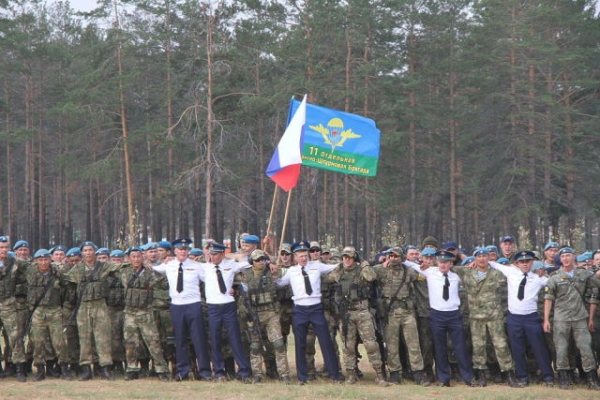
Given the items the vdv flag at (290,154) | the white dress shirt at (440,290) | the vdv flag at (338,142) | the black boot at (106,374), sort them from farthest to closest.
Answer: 1. the vdv flag at (338,142)
2. the vdv flag at (290,154)
3. the black boot at (106,374)
4. the white dress shirt at (440,290)

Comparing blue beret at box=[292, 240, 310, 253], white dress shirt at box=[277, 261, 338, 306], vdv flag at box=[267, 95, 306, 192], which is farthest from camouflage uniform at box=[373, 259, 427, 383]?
vdv flag at box=[267, 95, 306, 192]

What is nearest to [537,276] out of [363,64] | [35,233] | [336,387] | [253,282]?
[336,387]

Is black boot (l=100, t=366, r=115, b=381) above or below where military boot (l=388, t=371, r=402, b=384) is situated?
above

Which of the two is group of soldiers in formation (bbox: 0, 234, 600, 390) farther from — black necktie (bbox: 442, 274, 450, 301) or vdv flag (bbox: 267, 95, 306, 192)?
vdv flag (bbox: 267, 95, 306, 192)

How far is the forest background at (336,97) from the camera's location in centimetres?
3706

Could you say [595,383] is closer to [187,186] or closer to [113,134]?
[187,186]

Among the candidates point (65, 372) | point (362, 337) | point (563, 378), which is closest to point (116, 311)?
point (65, 372)

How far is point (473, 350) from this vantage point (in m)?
12.2

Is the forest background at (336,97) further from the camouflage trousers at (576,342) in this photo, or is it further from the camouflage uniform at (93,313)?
the camouflage trousers at (576,342)

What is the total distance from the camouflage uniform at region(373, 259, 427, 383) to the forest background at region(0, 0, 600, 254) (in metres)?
22.4

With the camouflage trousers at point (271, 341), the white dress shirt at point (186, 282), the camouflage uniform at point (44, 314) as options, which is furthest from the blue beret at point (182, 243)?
the camouflage uniform at point (44, 314)

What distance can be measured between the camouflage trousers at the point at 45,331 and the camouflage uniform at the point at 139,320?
1.08 m

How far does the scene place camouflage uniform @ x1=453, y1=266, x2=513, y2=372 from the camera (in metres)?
12.0

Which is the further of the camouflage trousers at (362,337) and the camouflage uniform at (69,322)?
the camouflage uniform at (69,322)
